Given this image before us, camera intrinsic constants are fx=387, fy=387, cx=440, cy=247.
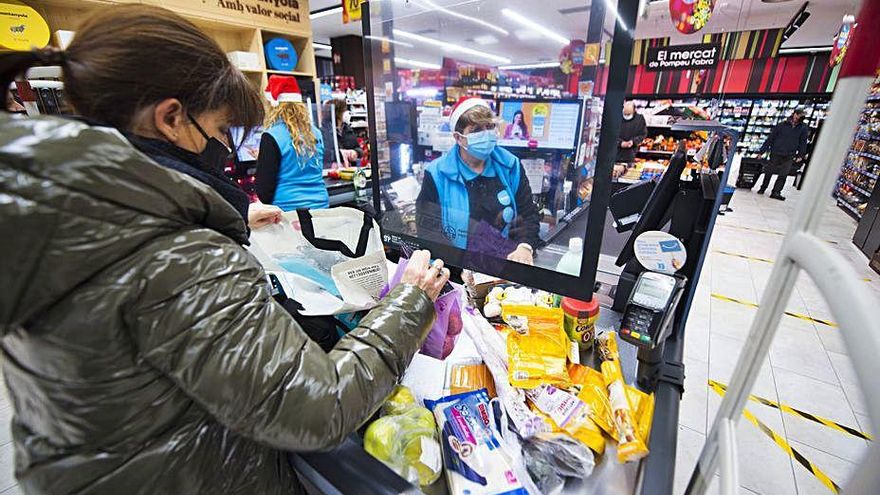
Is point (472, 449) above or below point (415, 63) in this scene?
below

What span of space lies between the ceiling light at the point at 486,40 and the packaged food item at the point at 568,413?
91 cm

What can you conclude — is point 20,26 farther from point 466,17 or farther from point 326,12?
point 326,12

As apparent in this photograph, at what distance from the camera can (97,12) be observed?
668 mm

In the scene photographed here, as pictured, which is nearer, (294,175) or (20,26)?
(294,175)

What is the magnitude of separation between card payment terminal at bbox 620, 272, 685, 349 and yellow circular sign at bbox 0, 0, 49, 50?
421 cm

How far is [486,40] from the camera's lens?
103cm

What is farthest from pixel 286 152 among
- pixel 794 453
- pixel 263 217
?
pixel 794 453

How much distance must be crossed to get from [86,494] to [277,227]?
78cm

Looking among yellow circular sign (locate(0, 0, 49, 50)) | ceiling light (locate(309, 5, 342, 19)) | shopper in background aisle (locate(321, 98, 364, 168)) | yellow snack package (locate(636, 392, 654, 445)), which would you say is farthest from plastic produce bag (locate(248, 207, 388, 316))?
ceiling light (locate(309, 5, 342, 19))

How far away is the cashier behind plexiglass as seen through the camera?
1.07 meters

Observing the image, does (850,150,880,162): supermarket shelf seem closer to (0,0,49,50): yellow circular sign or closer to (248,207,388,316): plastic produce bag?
(248,207,388,316): plastic produce bag

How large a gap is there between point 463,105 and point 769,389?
293cm

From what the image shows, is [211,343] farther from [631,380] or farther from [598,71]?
[631,380]

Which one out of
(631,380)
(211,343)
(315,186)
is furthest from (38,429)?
(315,186)
